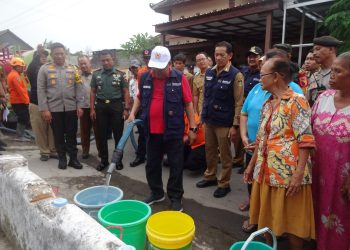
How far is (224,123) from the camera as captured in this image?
3.74m

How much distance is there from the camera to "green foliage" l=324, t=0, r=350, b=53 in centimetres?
615

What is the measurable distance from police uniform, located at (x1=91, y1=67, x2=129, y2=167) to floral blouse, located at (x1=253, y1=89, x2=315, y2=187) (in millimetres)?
3176

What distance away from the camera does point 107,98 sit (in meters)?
4.86

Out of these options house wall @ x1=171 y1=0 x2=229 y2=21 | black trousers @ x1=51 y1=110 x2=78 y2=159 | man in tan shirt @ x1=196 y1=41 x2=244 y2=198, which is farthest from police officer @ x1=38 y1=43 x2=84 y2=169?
house wall @ x1=171 y1=0 x2=229 y2=21

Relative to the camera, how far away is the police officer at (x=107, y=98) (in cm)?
485

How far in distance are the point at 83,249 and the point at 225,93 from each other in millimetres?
2646

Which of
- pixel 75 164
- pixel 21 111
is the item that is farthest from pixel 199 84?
pixel 21 111

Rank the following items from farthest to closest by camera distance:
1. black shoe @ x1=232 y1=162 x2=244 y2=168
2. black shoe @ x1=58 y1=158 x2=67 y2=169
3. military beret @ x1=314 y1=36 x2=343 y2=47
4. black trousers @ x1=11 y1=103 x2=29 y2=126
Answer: black trousers @ x1=11 y1=103 x2=29 y2=126 → black shoe @ x1=232 y1=162 x2=244 y2=168 → black shoe @ x1=58 y1=158 x2=67 y2=169 → military beret @ x1=314 y1=36 x2=343 y2=47

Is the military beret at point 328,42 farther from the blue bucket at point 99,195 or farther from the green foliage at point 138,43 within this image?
the green foliage at point 138,43

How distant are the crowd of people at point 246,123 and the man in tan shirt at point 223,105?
0.01 m

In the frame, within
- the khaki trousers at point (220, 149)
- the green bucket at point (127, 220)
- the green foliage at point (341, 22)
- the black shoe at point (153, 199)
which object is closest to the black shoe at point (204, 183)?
the khaki trousers at point (220, 149)

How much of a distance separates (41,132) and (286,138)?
15.7ft

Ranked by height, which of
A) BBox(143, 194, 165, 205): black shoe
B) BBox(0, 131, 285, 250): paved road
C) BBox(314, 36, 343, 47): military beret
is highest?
BBox(314, 36, 343, 47): military beret

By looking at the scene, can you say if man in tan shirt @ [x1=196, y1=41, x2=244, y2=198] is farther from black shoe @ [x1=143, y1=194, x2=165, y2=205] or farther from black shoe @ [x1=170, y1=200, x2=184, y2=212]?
black shoe @ [x1=143, y1=194, x2=165, y2=205]
